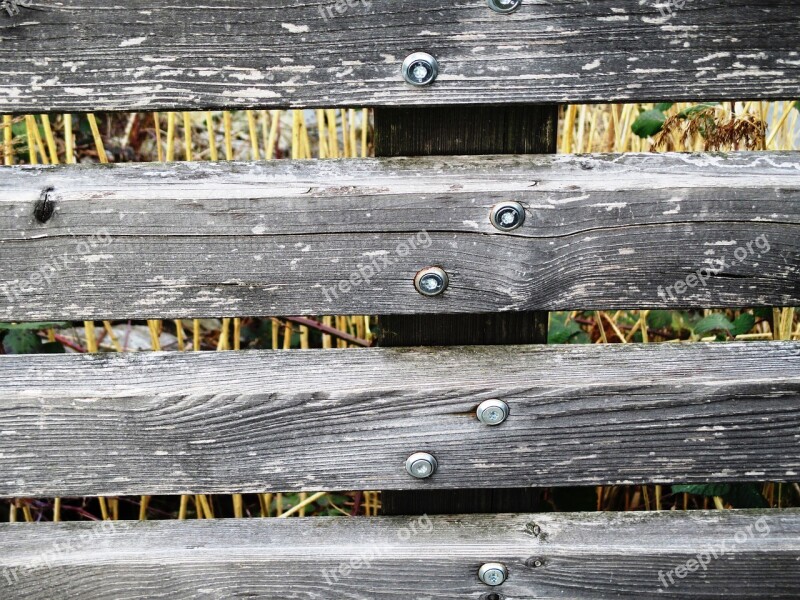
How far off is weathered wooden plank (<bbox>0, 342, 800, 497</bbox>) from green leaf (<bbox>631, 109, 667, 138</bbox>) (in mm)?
549

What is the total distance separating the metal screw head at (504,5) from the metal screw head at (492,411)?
21.1 inches

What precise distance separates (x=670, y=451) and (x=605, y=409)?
13cm

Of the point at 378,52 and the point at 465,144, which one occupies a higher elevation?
the point at 378,52

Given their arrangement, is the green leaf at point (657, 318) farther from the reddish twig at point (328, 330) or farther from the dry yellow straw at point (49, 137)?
the dry yellow straw at point (49, 137)

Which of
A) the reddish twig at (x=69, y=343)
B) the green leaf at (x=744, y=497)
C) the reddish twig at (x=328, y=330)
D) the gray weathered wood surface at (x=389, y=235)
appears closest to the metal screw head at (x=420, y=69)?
the gray weathered wood surface at (x=389, y=235)

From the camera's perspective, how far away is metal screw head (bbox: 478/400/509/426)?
1011 millimetres

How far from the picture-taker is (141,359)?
39.8 inches

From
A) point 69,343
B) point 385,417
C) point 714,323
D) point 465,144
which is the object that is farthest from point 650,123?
point 69,343

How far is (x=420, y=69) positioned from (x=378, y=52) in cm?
6

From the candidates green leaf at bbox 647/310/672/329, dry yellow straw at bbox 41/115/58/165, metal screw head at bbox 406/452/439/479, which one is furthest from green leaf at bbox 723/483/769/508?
dry yellow straw at bbox 41/115/58/165

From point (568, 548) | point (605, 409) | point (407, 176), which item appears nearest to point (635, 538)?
point (568, 548)

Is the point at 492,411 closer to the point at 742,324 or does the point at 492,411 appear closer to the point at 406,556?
the point at 406,556

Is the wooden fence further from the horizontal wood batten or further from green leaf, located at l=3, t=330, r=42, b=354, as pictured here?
green leaf, located at l=3, t=330, r=42, b=354

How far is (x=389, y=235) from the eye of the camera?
94 centimetres
